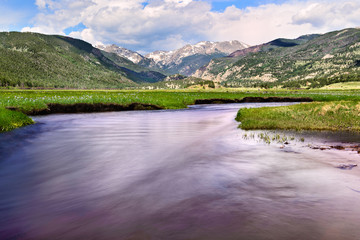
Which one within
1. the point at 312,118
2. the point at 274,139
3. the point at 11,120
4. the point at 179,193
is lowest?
the point at 179,193

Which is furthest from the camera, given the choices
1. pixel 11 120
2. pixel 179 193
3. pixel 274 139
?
pixel 11 120

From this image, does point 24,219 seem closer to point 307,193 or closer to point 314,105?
point 307,193

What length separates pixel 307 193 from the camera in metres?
9.39

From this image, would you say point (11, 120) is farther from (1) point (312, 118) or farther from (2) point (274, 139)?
(1) point (312, 118)

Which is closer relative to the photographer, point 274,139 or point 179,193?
point 179,193

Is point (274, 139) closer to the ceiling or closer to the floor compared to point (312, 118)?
closer to the floor

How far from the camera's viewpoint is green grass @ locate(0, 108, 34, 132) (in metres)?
24.7

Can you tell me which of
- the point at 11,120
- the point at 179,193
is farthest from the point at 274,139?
the point at 11,120

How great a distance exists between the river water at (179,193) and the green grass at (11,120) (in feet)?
25.1

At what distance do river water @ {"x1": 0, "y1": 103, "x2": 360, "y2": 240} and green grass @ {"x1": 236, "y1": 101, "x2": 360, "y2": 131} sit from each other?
759cm

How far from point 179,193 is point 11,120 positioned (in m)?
24.2

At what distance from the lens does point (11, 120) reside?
1045 inches

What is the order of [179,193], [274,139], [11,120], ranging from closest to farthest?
[179,193]
[274,139]
[11,120]

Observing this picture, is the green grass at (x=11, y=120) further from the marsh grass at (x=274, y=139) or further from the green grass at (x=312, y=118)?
the green grass at (x=312, y=118)
